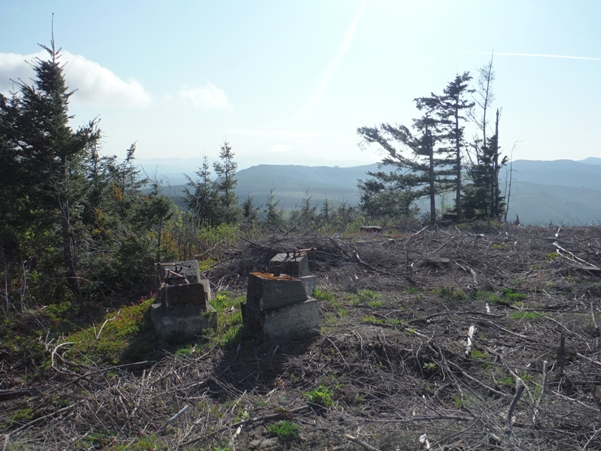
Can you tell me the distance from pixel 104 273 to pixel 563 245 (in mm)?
10788

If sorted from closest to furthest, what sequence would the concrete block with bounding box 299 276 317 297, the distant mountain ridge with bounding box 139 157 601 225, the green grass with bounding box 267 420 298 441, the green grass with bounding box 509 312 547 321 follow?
1. the green grass with bounding box 267 420 298 441
2. the green grass with bounding box 509 312 547 321
3. the concrete block with bounding box 299 276 317 297
4. the distant mountain ridge with bounding box 139 157 601 225

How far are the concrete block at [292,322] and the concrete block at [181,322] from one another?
0.99 meters

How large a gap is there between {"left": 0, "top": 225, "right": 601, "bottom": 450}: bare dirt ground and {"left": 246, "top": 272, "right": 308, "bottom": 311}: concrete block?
0.51m

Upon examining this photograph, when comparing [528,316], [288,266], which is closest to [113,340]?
[288,266]

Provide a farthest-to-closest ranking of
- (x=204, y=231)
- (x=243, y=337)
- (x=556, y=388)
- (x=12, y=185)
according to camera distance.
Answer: (x=204, y=231)
(x=12, y=185)
(x=243, y=337)
(x=556, y=388)

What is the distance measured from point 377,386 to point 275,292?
1.79 metres

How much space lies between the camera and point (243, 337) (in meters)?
5.68

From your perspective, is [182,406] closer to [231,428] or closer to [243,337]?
[231,428]

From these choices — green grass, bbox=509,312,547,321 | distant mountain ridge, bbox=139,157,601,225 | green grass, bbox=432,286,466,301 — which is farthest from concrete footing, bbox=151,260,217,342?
distant mountain ridge, bbox=139,157,601,225

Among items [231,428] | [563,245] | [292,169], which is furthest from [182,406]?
[292,169]

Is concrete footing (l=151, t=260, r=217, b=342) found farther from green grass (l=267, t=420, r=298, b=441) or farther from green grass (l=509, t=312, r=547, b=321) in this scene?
green grass (l=509, t=312, r=547, b=321)

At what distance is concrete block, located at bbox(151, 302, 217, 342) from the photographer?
5785 mm

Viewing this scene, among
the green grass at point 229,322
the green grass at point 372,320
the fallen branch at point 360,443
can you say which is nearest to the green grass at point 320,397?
the fallen branch at point 360,443

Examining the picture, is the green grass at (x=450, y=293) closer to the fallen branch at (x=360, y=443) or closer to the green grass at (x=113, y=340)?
the fallen branch at (x=360, y=443)
